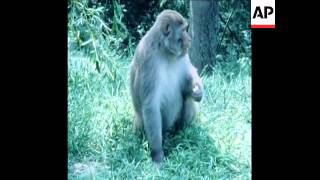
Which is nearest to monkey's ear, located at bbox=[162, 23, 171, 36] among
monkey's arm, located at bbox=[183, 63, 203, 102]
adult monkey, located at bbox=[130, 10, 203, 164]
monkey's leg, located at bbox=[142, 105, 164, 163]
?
adult monkey, located at bbox=[130, 10, 203, 164]

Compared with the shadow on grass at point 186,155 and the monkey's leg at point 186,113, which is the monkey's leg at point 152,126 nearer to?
the shadow on grass at point 186,155

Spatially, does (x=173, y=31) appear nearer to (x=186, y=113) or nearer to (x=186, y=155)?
(x=186, y=113)

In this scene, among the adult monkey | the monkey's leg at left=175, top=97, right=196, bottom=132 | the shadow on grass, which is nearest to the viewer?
the shadow on grass

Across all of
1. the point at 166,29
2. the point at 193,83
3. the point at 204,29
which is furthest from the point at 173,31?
the point at 193,83

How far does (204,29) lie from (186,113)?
492mm

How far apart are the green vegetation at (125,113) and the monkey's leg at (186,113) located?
0.20 feet

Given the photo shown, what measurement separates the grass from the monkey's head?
0.80 ft

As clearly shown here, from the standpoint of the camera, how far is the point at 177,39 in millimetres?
3338

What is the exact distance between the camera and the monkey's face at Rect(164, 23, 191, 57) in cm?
332

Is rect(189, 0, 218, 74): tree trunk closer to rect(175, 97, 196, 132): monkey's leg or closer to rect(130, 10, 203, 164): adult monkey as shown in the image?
rect(130, 10, 203, 164): adult monkey

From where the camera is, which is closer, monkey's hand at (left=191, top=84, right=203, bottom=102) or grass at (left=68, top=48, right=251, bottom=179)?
grass at (left=68, top=48, right=251, bottom=179)
